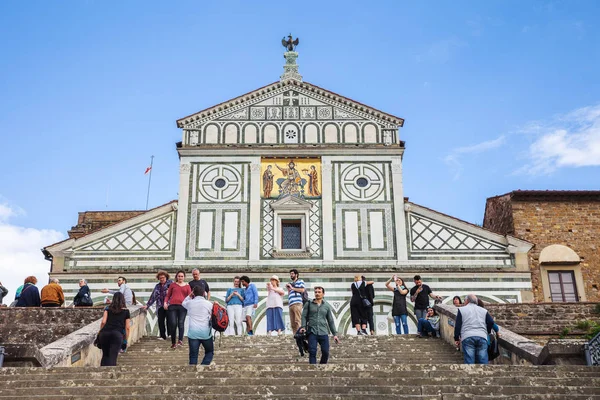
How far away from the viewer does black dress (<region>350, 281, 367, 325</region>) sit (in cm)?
1775

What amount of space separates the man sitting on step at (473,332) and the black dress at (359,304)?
573 cm

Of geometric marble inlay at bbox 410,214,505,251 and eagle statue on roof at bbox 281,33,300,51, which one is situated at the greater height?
eagle statue on roof at bbox 281,33,300,51

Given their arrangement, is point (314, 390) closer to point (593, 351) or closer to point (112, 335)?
point (112, 335)

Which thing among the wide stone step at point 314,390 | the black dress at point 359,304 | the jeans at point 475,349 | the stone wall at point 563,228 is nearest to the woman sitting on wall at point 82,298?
the black dress at point 359,304

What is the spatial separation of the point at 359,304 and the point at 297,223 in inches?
382

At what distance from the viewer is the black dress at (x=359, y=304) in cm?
1775

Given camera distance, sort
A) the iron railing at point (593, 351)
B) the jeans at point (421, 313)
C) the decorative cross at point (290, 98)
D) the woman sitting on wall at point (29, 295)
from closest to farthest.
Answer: the iron railing at point (593, 351) < the jeans at point (421, 313) < the woman sitting on wall at point (29, 295) < the decorative cross at point (290, 98)

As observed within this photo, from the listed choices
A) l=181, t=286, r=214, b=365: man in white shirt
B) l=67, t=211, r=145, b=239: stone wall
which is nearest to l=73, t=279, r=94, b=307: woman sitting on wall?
l=181, t=286, r=214, b=365: man in white shirt

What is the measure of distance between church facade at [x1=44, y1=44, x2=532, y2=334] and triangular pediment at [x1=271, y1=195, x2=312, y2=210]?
0.04 m

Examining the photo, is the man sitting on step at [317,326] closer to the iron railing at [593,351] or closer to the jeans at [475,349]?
the jeans at [475,349]

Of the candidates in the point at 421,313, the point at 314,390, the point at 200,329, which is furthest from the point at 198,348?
the point at 421,313

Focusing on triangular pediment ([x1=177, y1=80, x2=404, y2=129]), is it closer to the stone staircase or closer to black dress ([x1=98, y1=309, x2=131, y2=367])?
black dress ([x1=98, y1=309, x2=131, y2=367])

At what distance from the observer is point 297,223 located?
27219 millimetres

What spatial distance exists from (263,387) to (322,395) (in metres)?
0.81
